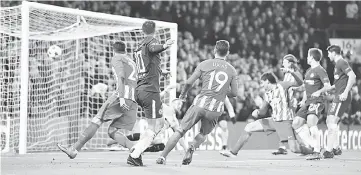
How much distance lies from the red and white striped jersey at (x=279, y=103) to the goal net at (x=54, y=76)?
275cm

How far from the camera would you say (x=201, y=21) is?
846 inches

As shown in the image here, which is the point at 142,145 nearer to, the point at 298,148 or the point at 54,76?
the point at 298,148

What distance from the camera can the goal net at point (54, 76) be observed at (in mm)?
14250

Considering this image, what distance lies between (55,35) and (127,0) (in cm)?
605

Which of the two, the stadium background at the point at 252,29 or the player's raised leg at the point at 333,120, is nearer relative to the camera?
the player's raised leg at the point at 333,120

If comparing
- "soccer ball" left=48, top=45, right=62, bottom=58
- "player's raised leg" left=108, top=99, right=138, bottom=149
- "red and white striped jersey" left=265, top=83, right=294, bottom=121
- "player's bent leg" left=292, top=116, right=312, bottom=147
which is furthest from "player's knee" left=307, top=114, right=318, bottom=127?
"soccer ball" left=48, top=45, right=62, bottom=58

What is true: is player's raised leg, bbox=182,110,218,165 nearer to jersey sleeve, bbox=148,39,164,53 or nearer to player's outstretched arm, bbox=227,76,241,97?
player's outstretched arm, bbox=227,76,241,97

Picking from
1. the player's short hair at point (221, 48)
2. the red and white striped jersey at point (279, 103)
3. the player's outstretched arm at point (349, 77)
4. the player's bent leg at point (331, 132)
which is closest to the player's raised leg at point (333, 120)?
the player's bent leg at point (331, 132)

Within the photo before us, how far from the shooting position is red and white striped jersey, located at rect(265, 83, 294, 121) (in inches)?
508

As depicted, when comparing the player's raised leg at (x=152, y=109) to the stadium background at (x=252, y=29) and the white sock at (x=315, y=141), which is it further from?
the stadium background at (x=252, y=29)

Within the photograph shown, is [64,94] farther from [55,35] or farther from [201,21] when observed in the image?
[201,21]

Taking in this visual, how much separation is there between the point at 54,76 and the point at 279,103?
203 inches

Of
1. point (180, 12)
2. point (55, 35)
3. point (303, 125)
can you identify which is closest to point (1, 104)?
point (55, 35)

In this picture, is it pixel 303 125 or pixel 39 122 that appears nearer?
pixel 303 125
